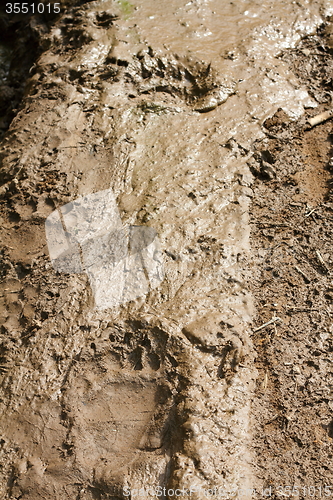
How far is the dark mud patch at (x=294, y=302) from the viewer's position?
2.30m

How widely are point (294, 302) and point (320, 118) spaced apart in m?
1.85

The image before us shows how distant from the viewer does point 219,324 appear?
2605 mm

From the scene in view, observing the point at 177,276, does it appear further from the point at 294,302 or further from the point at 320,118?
the point at 320,118

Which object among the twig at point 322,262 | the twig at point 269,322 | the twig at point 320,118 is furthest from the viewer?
the twig at point 320,118

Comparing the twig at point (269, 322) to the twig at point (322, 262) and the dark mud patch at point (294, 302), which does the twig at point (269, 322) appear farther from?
the twig at point (322, 262)

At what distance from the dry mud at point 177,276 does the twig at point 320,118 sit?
72 millimetres

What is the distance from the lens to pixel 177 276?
2891mm

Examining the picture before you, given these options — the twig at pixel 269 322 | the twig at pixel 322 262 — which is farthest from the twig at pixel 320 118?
the twig at pixel 269 322

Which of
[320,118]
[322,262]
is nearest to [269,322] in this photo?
[322,262]

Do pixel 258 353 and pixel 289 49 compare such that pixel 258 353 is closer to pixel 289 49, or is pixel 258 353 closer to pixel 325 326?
pixel 325 326

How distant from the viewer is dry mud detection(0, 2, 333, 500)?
7.73 ft

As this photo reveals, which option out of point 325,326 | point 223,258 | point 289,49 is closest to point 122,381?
point 223,258

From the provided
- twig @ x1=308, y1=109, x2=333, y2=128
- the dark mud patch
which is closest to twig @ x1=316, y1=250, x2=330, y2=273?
the dark mud patch

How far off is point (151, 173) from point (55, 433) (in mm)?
2033
